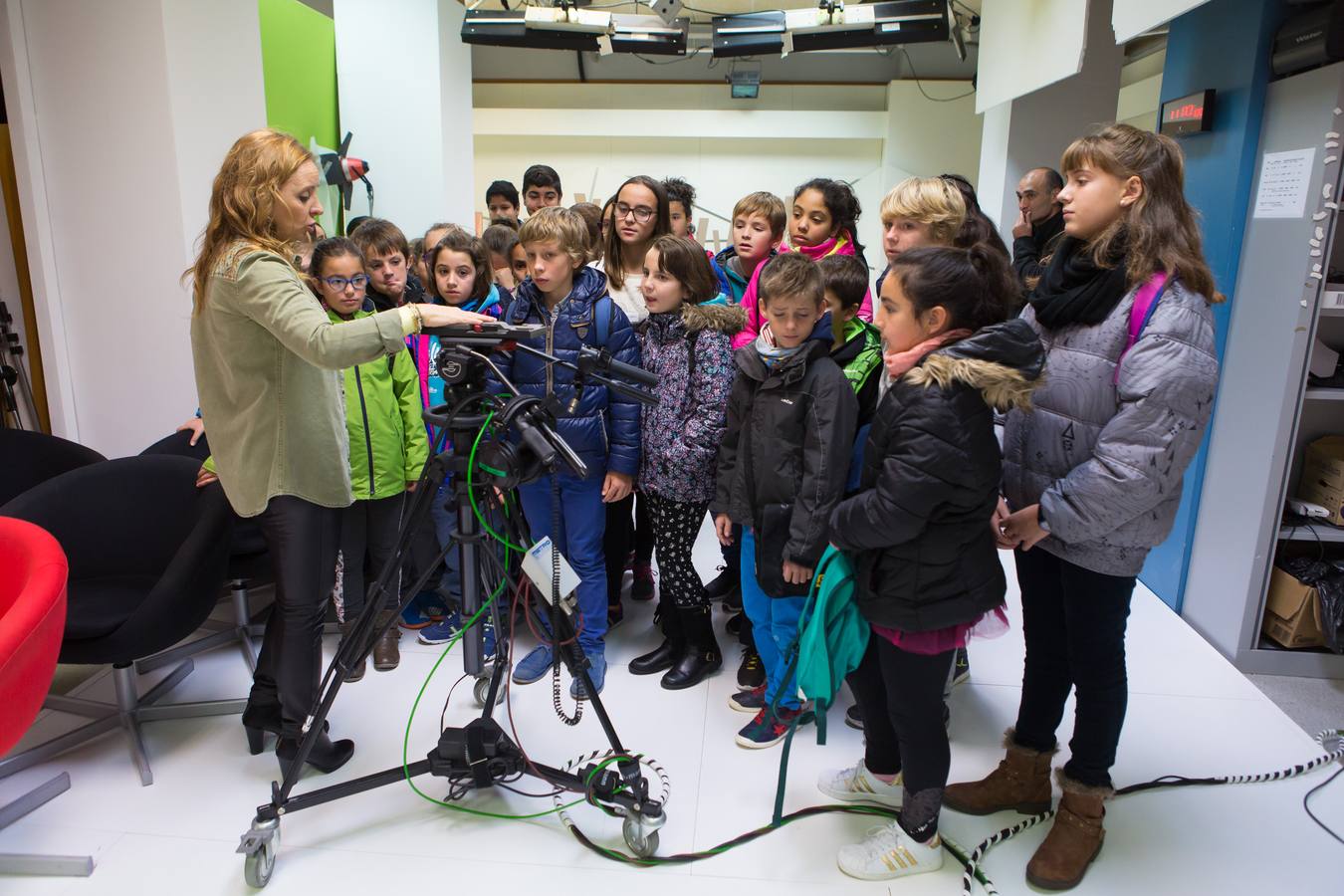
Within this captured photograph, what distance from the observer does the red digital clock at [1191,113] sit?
9.34 feet

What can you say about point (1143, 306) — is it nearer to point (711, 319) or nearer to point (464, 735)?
point (711, 319)

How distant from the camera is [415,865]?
73.2 inches


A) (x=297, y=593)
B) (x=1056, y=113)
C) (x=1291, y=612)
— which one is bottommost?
(x=1291, y=612)

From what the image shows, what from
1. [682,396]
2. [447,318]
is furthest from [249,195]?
[682,396]

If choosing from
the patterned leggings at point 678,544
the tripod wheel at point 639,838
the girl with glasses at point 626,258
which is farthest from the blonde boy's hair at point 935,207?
the tripod wheel at point 639,838

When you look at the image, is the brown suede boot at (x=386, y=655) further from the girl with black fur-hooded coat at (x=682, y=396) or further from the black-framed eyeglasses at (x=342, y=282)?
the black-framed eyeglasses at (x=342, y=282)

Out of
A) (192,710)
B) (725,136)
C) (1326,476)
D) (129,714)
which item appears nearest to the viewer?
(129,714)

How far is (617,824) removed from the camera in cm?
200

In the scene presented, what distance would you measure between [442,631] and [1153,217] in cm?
237

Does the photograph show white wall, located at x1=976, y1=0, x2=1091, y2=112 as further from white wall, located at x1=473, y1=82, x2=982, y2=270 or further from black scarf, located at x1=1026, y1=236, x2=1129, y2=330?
white wall, located at x1=473, y1=82, x2=982, y2=270

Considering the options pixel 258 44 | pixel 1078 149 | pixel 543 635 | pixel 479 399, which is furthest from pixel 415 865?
pixel 258 44

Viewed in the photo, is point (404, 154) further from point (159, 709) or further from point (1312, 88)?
point (1312, 88)

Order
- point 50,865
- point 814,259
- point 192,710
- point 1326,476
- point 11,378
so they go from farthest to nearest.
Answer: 1. point 11,378
2. point 1326,476
3. point 814,259
4. point 192,710
5. point 50,865

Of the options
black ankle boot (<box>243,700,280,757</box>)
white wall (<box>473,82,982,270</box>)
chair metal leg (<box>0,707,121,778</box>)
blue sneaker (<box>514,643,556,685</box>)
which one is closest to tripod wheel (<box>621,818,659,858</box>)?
blue sneaker (<box>514,643,556,685</box>)
